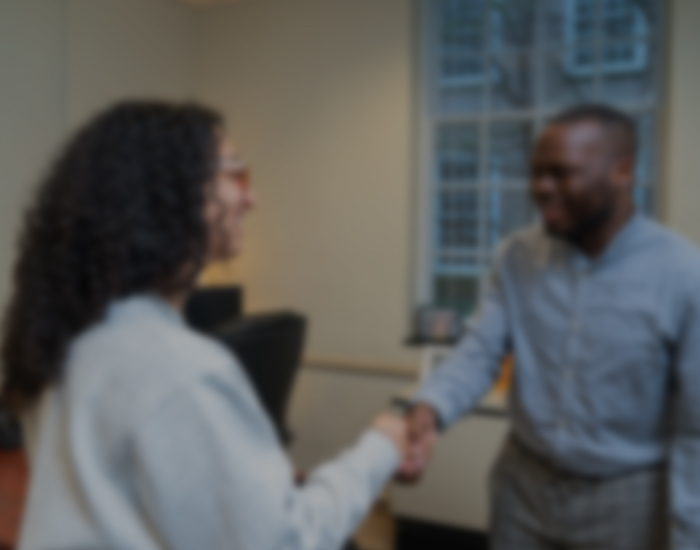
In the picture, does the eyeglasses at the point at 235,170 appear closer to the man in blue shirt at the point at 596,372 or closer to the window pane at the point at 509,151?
the man in blue shirt at the point at 596,372

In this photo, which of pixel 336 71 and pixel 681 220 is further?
pixel 336 71

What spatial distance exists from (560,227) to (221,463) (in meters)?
1.03

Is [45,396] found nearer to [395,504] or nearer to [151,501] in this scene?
[151,501]

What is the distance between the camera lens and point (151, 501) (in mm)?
712

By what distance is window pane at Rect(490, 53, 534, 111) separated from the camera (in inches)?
132

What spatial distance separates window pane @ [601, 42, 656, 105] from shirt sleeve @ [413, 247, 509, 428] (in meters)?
1.96

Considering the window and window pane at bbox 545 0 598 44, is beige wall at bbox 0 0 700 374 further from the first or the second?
window pane at bbox 545 0 598 44

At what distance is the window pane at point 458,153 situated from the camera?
349 centimetres

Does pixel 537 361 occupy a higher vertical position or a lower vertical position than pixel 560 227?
lower

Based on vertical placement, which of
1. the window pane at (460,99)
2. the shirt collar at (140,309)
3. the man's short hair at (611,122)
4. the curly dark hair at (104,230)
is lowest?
the shirt collar at (140,309)

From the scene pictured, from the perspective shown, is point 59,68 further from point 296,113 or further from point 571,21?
point 571,21

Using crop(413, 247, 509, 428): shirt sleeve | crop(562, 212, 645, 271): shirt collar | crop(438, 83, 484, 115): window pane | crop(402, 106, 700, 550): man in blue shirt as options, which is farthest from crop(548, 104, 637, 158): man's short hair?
crop(438, 83, 484, 115): window pane

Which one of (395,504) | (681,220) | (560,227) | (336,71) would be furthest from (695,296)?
(336,71)

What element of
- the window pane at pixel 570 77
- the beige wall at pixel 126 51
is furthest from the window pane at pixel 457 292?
the beige wall at pixel 126 51
